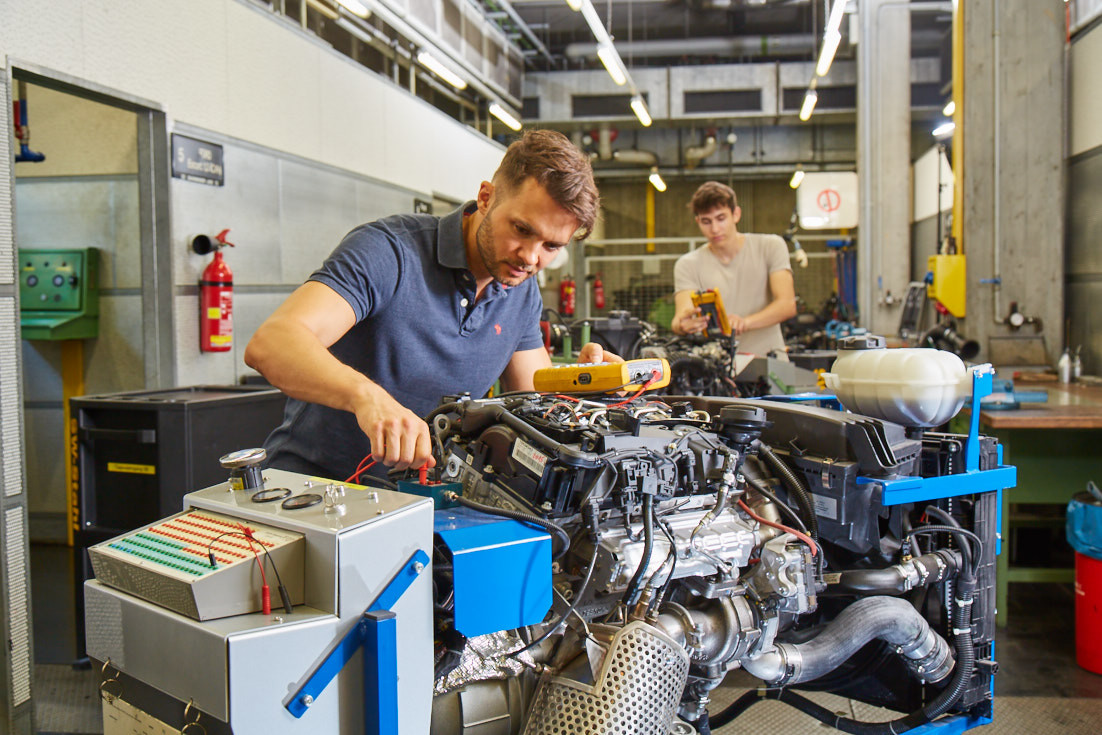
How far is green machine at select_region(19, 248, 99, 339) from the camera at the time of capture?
3.61 metres

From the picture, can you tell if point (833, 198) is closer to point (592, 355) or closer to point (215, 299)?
point (215, 299)

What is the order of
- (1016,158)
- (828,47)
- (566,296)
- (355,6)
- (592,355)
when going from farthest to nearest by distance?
(566,296) → (828,47) → (355,6) → (1016,158) → (592,355)

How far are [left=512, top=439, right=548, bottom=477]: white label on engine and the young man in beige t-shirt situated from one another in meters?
2.46

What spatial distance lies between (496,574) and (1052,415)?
2.51m

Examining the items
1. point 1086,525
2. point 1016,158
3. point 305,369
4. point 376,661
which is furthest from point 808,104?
point 376,661

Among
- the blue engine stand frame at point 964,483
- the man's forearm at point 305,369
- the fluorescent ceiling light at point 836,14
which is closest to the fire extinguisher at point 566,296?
the fluorescent ceiling light at point 836,14

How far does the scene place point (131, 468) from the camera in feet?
8.91

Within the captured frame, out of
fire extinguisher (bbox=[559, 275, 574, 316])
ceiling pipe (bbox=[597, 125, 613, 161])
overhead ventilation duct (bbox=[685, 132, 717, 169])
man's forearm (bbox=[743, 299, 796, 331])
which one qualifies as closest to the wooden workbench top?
man's forearm (bbox=[743, 299, 796, 331])

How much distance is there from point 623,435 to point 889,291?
7.13m

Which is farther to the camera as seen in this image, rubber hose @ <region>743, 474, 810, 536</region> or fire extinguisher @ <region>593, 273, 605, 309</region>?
fire extinguisher @ <region>593, 273, 605, 309</region>

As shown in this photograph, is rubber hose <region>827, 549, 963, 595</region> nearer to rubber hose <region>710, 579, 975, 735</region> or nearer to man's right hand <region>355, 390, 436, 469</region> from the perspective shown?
rubber hose <region>710, 579, 975, 735</region>

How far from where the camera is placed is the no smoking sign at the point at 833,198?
792cm

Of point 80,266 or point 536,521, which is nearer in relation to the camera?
point 536,521

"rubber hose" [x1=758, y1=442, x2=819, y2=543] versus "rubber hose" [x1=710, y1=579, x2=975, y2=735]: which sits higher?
"rubber hose" [x1=758, y1=442, x2=819, y2=543]
